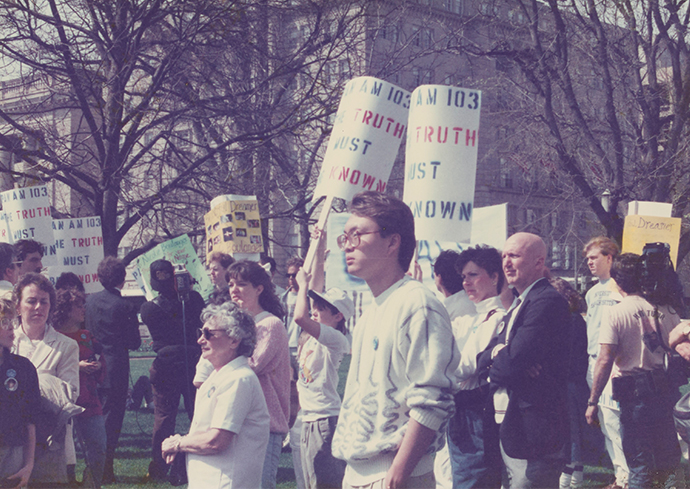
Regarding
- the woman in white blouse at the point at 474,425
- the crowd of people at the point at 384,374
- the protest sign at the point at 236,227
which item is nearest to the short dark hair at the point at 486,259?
the crowd of people at the point at 384,374

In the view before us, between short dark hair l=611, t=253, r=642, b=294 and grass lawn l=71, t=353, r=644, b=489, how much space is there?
216 cm

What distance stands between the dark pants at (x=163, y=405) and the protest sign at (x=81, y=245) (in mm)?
2464

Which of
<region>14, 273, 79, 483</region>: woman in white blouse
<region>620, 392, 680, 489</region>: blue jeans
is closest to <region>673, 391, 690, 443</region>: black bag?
<region>620, 392, 680, 489</region>: blue jeans

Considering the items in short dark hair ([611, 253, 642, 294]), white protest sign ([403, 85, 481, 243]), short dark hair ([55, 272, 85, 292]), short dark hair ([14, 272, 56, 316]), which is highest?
→ white protest sign ([403, 85, 481, 243])

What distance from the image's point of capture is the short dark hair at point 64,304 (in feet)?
19.6

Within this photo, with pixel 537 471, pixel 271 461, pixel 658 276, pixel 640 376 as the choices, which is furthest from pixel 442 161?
pixel 537 471

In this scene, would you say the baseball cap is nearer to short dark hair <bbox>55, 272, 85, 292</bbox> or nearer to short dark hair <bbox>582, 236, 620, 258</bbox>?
short dark hair <bbox>55, 272, 85, 292</bbox>

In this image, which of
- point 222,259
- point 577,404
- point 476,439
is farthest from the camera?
point 222,259

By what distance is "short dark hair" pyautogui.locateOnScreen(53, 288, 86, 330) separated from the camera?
19.6ft

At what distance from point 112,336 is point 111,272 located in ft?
1.82

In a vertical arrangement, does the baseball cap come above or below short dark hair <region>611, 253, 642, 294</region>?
below

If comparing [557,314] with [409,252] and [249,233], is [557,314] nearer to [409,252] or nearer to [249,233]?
[409,252]

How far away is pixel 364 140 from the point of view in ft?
18.5

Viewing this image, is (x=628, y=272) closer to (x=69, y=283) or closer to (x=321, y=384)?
(x=321, y=384)
